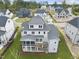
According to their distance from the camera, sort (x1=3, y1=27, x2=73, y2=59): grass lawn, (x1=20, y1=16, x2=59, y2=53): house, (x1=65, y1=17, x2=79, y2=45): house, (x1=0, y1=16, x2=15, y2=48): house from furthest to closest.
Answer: (x1=65, y1=17, x2=79, y2=45): house
(x1=0, y1=16, x2=15, y2=48): house
(x1=20, y1=16, x2=59, y2=53): house
(x1=3, y1=27, x2=73, y2=59): grass lawn

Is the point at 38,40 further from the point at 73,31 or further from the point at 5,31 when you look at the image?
the point at 73,31

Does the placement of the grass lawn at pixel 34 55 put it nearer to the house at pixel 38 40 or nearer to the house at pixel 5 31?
the house at pixel 38 40

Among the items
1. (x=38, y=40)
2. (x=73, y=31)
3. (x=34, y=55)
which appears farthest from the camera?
(x=73, y=31)

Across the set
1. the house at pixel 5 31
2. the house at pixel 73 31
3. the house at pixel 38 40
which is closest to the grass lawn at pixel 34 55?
the house at pixel 38 40

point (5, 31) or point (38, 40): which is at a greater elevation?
point (5, 31)

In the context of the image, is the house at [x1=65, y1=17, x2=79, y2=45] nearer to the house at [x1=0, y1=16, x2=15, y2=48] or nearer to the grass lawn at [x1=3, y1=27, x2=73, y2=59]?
the grass lawn at [x1=3, y1=27, x2=73, y2=59]

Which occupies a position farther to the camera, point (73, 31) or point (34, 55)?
point (73, 31)

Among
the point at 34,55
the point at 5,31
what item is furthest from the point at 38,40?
the point at 5,31

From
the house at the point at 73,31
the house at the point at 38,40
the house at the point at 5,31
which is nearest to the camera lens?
the house at the point at 38,40

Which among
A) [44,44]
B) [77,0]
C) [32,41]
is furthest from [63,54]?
[77,0]

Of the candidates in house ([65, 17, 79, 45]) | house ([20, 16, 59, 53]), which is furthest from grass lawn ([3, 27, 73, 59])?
house ([65, 17, 79, 45])

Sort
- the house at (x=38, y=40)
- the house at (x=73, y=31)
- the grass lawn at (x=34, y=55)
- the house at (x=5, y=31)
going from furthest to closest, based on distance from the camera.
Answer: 1. the house at (x=73, y=31)
2. the house at (x=5, y=31)
3. the house at (x=38, y=40)
4. the grass lawn at (x=34, y=55)
